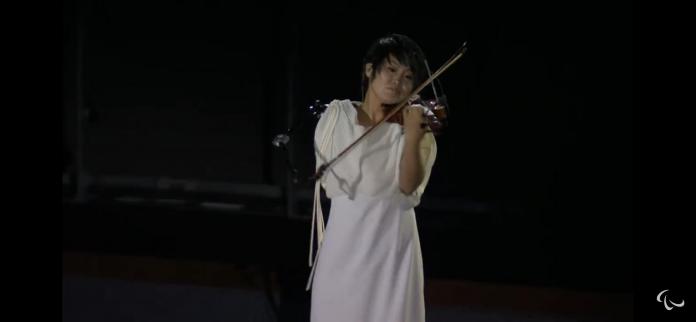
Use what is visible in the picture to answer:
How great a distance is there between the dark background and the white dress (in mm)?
671

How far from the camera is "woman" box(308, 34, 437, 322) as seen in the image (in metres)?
1.66

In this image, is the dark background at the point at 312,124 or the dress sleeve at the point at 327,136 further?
the dark background at the point at 312,124

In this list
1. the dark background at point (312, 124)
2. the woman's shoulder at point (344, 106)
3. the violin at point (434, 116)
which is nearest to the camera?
the violin at point (434, 116)

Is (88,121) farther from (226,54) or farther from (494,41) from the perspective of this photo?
(494,41)

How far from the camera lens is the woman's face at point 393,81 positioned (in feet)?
5.48

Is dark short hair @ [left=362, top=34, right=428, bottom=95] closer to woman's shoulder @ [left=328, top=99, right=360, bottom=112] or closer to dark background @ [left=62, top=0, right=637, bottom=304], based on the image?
woman's shoulder @ [left=328, top=99, right=360, bottom=112]

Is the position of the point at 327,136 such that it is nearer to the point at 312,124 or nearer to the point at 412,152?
the point at 412,152

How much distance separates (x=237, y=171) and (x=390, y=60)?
132cm

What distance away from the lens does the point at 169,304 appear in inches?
105

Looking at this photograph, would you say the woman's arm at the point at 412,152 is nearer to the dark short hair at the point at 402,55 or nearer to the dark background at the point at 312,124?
the dark short hair at the point at 402,55

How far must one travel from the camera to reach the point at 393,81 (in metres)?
1.67

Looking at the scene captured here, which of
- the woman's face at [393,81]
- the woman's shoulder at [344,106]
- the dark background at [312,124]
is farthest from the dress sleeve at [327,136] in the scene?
the dark background at [312,124]

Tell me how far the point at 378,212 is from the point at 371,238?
6 cm

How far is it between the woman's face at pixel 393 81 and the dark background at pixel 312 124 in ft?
2.23
